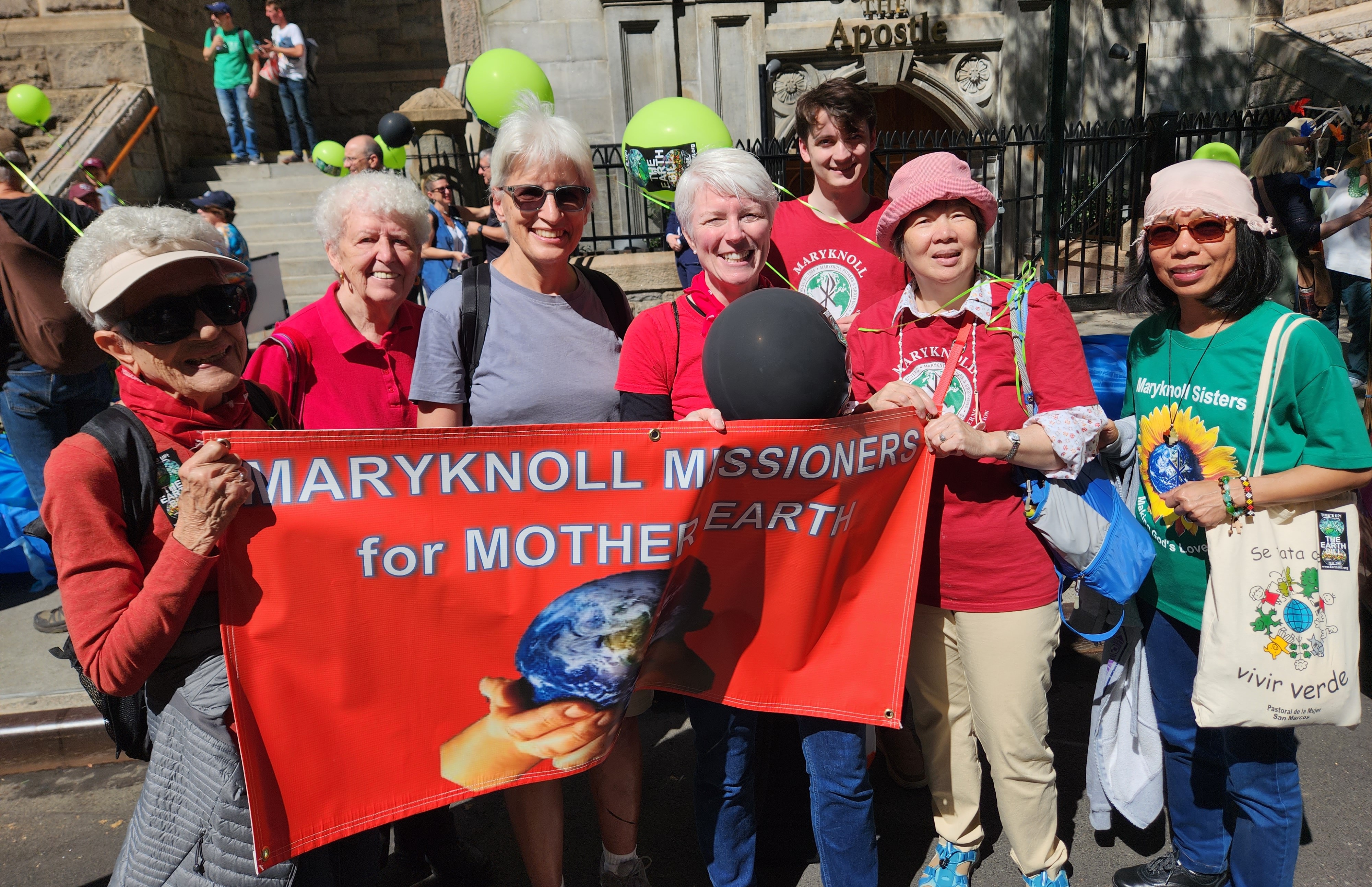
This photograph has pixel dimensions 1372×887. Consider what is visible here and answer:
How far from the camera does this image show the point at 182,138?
13.5 meters

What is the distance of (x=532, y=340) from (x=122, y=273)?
1.03 meters

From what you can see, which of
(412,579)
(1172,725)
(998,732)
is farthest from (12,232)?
(1172,725)

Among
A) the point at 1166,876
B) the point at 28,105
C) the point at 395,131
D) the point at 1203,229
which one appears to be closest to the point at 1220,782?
the point at 1166,876

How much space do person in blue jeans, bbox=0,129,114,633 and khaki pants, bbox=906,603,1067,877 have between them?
13.6 feet

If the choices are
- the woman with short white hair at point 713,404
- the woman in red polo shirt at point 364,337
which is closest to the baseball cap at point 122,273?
the woman in red polo shirt at point 364,337

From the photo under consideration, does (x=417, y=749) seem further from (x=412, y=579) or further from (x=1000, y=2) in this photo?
(x=1000, y=2)

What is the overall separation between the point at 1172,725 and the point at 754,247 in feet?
5.98

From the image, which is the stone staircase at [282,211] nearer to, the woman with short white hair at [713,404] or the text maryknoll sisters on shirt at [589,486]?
the woman with short white hair at [713,404]

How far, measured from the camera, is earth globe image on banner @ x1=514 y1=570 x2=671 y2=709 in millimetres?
2297

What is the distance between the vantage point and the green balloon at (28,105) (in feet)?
31.4

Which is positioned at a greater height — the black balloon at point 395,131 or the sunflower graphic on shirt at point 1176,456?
the black balloon at point 395,131

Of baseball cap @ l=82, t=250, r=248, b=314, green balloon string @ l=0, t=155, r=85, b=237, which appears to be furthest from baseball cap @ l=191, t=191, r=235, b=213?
baseball cap @ l=82, t=250, r=248, b=314

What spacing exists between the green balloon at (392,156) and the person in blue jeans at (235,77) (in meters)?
5.21

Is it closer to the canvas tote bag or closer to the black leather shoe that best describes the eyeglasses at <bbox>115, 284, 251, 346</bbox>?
the canvas tote bag
